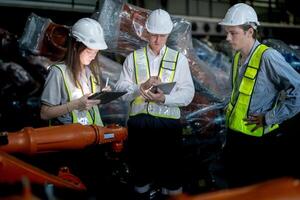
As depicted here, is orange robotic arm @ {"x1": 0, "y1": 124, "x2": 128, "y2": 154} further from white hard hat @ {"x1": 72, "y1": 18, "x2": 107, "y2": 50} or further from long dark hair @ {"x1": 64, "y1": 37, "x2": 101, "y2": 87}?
white hard hat @ {"x1": 72, "y1": 18, "x2": 107, "y2": 50}

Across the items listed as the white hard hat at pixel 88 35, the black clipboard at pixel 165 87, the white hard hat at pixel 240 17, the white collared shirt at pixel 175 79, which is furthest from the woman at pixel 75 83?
the white hard hat at pixel 240 17

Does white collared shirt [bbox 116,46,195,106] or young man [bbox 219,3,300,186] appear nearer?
young man [bbox 219,3,300,186]

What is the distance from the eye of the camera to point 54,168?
284cm

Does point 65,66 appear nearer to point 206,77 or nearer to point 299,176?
point 206,77

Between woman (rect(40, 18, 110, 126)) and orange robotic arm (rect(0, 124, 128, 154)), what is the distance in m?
0.30

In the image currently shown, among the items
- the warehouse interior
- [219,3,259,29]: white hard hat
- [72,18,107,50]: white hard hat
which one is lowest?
the warehouse interior

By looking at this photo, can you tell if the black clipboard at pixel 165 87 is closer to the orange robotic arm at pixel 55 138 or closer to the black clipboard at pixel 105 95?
the black clipboard at pixel 105 95

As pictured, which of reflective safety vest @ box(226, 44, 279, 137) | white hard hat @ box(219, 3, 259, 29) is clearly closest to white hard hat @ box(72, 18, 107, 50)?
white hard hat @ box(219, 3, 259, 29)

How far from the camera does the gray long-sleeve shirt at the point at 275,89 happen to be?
3.00 m

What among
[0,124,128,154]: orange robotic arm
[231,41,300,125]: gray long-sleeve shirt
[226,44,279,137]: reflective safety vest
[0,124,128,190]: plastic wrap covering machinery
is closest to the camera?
[0,124,128,190]: plastic wrap covering machinery

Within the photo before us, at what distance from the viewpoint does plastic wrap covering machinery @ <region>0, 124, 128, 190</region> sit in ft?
7.00

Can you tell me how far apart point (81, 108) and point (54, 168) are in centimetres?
52

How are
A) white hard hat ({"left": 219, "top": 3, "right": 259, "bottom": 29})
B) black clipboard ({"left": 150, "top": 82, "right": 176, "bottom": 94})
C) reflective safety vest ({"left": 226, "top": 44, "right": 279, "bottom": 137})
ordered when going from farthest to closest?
black clipboard ({"left": 150, "top": 82, "right": 176, "bottom": 94}) → white hard hat ({"left": 219, "top": 3, "right": 259, "bottom": 29}) → reflective safety vest ({"left": 226, "top": 44, "right": 279, "bottom": 137})

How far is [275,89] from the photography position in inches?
123
